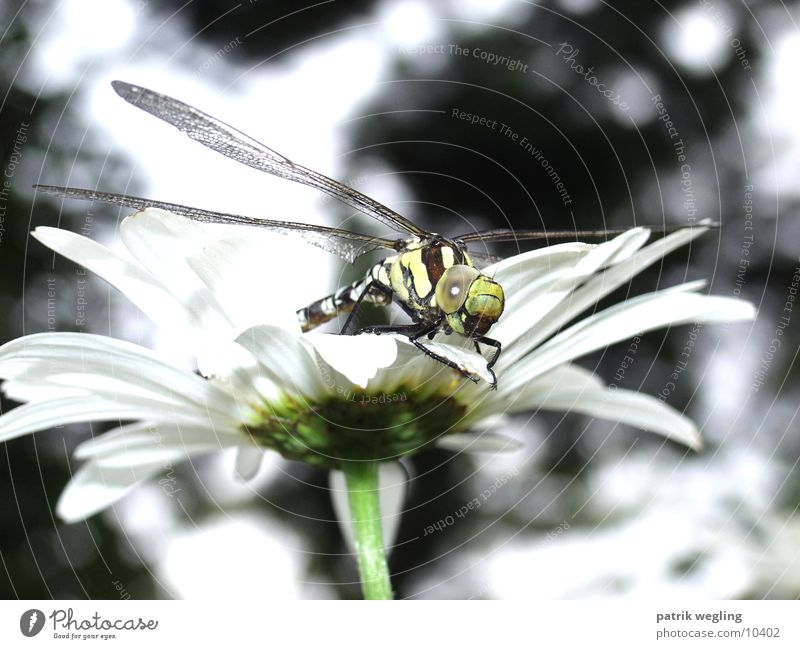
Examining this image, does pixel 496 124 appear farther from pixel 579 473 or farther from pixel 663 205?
pixel 579 473

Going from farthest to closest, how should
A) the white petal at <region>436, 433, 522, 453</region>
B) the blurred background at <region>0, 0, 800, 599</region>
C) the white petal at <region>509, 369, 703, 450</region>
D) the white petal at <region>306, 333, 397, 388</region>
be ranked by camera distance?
the blurred background at <region>0, 0, 800, 599</region> → the white petal at <region>436, 433, 522, 453</region> → the white petal at <region>509, 369, 703, 450</region> → the white petal at <region>306, 333, 397, 388</region>

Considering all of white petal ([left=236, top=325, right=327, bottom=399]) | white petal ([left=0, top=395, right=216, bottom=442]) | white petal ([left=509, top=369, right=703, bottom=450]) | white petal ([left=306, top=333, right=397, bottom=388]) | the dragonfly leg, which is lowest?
white petal ([left=306, top=333, right=397, bottom=388])

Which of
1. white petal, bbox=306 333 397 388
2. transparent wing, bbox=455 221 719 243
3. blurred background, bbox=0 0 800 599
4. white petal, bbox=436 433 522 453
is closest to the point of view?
white petal, bbox=306 333 397 388

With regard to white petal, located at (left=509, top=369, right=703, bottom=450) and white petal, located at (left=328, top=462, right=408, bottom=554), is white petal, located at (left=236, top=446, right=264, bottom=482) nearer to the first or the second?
white petal, located at (left=328, top=462, right=408, bottom=554)

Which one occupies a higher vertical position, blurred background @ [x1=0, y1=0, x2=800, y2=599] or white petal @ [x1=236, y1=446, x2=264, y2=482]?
blurred background @ [x1=0, y1=0, x2=800, y2=599]

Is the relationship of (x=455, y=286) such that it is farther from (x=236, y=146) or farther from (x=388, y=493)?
(x=388, y=493)

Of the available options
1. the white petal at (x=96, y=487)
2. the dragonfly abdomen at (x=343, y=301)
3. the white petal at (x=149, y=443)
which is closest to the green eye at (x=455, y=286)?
the dragonfly abdomen at (x=343, y=301)

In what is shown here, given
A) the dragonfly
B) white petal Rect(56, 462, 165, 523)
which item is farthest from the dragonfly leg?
white petal Rect(56, 462, 165, 523)

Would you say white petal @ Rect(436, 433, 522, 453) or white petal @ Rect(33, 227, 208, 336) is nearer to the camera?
white petal @ Rect(33, 227, 208, 336)
